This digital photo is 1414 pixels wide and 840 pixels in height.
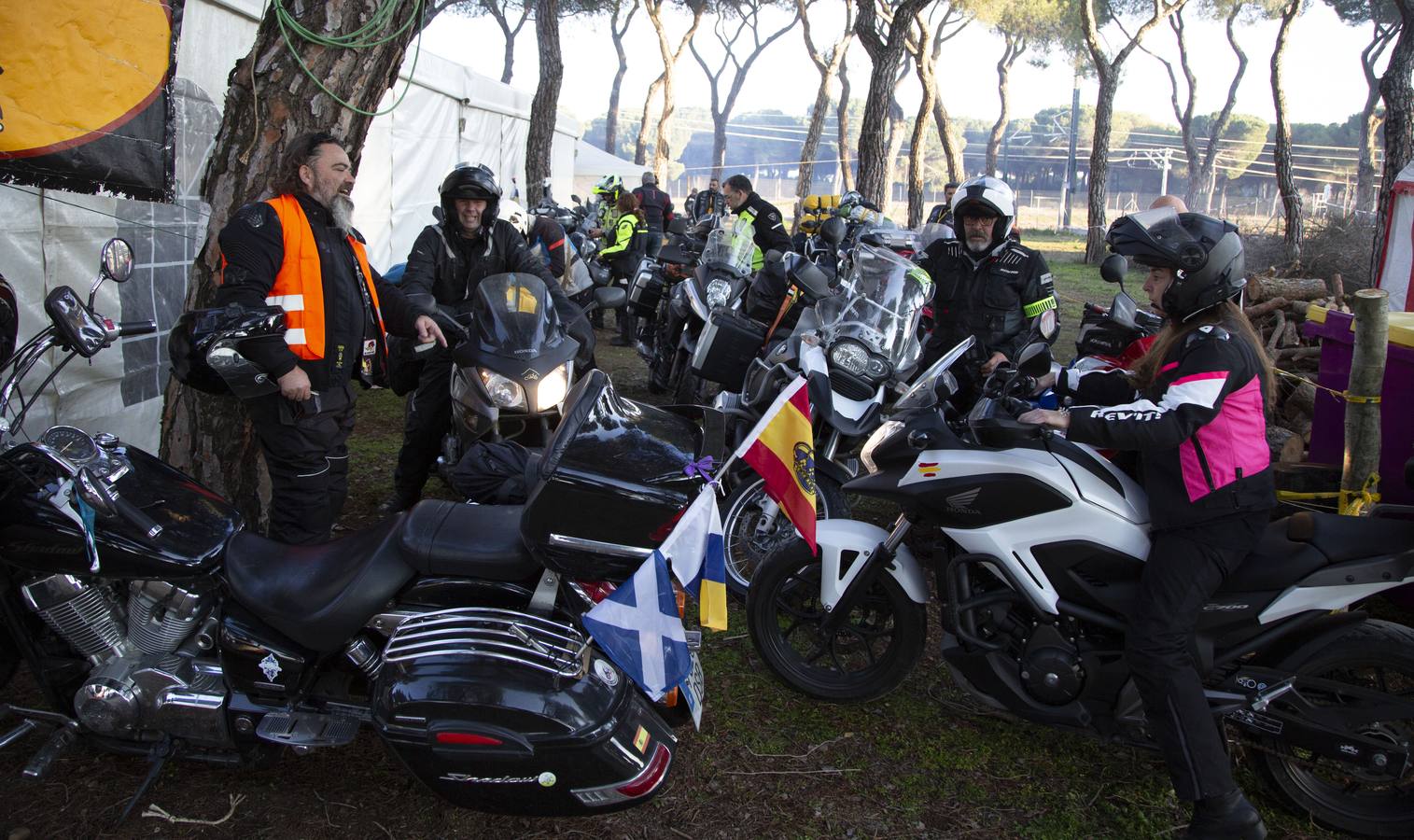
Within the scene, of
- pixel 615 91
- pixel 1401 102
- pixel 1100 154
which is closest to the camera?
pixel 1401 102

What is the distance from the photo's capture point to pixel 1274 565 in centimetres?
290

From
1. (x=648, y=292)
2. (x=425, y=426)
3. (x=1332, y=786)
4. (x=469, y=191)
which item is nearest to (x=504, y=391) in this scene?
(x=425, y=426)

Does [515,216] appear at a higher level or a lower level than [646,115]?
lower

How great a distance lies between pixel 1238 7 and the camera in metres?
32.7

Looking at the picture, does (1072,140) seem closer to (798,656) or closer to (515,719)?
(798,656)

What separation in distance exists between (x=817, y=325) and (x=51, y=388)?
3878 mm

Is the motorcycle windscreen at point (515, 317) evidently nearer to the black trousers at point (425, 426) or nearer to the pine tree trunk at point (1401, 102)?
the black trousers at point (425, 426)

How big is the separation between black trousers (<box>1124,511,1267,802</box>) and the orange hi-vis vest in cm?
296

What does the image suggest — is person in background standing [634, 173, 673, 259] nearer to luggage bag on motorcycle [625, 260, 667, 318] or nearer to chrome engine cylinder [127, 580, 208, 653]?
luggage bag on motorcycle [625, 260, 667, 318]

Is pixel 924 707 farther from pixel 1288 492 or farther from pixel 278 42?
pixel 278 42

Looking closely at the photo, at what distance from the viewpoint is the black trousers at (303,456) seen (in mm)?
3568

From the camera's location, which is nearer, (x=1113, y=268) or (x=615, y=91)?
(x=1113, y=268)

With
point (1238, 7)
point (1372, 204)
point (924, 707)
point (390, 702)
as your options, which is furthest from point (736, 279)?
point (1238, 7)

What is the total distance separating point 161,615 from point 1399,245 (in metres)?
11.0
